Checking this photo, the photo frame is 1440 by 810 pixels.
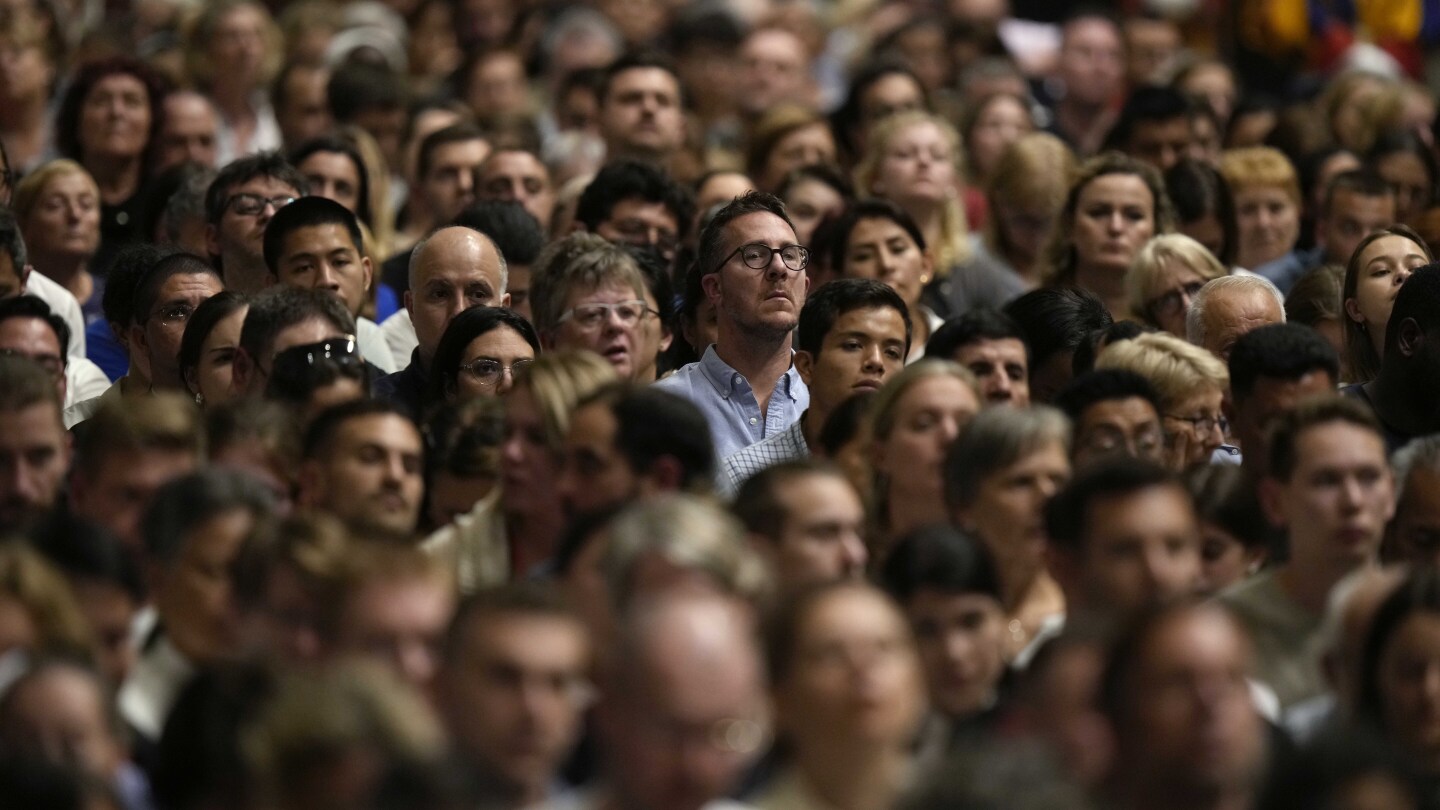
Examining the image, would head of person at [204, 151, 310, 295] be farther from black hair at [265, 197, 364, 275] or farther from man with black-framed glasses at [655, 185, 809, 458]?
man with black-framed glasses at [655, 185, 809, 458]

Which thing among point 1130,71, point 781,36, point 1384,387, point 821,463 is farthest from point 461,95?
point 821,463

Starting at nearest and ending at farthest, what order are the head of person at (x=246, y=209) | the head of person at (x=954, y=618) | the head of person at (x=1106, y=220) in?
the head of person at (x=954, y=618) → the head of person at (x=246, y=209) → the head of person at (x=1106, y=220)

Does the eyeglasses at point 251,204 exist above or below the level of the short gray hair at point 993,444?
above

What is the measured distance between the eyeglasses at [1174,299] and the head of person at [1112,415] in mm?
1832

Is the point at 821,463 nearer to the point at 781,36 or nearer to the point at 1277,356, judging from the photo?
the point at 1277,356

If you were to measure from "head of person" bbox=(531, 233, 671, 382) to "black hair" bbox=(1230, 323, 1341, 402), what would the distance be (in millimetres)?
1907

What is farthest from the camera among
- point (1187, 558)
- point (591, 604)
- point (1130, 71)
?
point (1130, 71)

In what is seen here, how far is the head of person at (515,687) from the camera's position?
208 inches

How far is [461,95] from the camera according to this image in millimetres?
14430

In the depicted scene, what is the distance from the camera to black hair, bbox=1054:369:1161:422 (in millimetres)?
A: 7734

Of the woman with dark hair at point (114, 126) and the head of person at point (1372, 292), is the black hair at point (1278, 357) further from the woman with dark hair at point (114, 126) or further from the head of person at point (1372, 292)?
the woman with dark hair at point (114, 126)

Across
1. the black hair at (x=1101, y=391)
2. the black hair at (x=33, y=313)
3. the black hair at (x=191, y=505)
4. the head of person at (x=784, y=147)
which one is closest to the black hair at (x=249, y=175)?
the black hair at (x=33, y=313)

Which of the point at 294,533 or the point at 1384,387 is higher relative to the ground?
the point at 294,533

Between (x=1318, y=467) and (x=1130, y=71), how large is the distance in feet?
30.9
